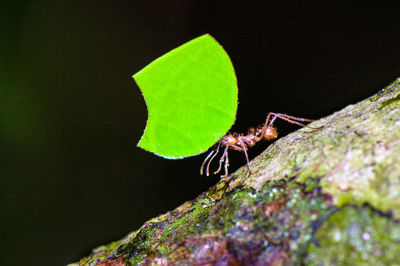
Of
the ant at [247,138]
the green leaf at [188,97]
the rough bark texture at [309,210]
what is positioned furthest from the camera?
the ant at [247,138]

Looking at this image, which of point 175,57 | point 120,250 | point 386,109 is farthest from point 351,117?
point 120,250

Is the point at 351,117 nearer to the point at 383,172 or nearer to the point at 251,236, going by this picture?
the point at 383,172

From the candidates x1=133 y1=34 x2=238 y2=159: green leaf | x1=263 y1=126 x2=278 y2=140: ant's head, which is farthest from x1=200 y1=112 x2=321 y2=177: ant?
x1=133 y1=34 x2=238 y2=159: green leaf

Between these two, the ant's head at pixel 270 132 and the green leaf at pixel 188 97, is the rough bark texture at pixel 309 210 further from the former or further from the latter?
the ant's head at pixel 270 132

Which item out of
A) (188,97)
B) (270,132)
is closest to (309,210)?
(188,97)

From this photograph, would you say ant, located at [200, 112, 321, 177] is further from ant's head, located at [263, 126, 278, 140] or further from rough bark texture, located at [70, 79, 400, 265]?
rough bark texture, located at [70, 79, 400, 265]

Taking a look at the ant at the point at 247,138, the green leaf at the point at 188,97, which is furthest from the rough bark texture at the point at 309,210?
the ant at the point at 247,138
